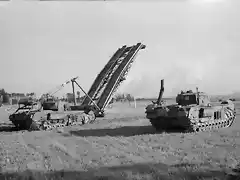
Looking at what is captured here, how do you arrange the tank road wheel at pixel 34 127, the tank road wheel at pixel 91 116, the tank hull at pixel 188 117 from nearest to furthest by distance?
the tank hull at pixel 188 117 → the tank road wheel at pixel 34 127 → the tank road wheel at pixel 91 116

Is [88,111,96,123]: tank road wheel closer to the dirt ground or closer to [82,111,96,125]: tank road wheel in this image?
[82,111,96,125]: tank road wheel

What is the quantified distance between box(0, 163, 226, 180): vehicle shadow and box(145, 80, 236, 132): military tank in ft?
20.3

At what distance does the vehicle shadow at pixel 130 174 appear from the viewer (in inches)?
233

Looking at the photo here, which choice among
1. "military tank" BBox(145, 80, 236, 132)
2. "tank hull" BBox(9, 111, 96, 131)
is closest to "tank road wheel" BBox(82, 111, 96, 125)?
"tank hull" BBox(9, 111, 96, 131)

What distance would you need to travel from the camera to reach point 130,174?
619 centimetres

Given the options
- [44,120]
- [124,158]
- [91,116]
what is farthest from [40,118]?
[124,158]

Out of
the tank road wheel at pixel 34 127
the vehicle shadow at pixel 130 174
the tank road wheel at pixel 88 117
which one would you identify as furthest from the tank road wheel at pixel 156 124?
the vehicle shadow at pixel 130 174

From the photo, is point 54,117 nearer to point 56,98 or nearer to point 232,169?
point 56,98

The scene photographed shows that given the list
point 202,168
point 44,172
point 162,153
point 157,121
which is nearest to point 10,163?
point 44,172

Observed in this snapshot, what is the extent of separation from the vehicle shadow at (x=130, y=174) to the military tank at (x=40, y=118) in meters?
9.17

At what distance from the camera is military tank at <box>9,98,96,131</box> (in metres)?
15.6

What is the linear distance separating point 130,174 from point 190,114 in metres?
7.18

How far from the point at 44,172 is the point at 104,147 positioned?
3.26 metres

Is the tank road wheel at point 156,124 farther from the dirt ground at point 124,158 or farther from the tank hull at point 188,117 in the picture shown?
the dirt ground at point 124,158
